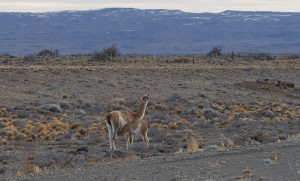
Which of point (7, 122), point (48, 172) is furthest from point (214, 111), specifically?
point (48, 172)

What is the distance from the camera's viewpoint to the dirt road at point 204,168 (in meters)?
15.5

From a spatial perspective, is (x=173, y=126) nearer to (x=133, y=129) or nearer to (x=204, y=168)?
(x=133, y=129)

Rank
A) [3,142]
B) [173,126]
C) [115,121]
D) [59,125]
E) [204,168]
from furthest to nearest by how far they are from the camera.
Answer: [173,126] → [59,125] → [3,142] → [115,121] → [204,168]

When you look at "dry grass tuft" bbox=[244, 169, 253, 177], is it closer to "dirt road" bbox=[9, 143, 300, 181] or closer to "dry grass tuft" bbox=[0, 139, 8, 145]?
"dirt road" bbox=[9, 143, 300, 181]

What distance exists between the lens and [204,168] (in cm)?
1655

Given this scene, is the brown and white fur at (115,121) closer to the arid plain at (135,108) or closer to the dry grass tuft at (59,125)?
the arid plain at (135,108)

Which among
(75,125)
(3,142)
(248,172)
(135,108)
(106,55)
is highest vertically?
(248,172)

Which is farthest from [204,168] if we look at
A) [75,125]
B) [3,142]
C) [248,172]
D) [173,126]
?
[75,125]

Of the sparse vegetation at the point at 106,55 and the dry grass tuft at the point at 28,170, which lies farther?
the sparse vegetation at the point at 106,55

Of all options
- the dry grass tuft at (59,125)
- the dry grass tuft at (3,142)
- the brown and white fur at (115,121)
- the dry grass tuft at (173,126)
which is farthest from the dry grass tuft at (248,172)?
the dry grass tuft at (173,126)

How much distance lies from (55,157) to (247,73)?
39661mm

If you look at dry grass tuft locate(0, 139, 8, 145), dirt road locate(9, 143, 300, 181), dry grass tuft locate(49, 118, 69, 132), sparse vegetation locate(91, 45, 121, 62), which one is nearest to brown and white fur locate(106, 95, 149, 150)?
dirt road locate(9, 143, 300, 181)

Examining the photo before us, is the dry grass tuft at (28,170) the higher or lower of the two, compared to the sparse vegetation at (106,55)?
higher

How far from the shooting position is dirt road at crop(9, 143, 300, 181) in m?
15.5
